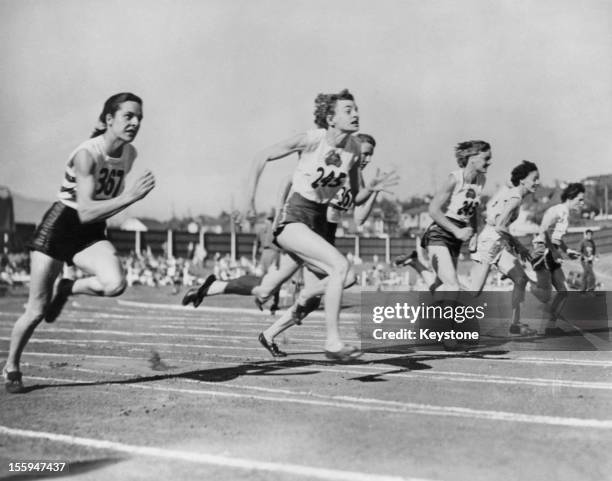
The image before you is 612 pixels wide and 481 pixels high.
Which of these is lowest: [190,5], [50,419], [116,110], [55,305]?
[50,419]

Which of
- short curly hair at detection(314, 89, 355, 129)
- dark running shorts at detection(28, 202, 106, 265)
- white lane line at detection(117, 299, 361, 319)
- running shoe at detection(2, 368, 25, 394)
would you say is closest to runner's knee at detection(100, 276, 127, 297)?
dark running shorts at detection(28, 202, 106, 265)

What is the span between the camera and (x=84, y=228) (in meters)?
6.11

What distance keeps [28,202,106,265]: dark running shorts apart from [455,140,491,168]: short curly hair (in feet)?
15.8

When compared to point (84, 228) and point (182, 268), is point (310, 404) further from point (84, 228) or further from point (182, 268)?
point (182, 268)

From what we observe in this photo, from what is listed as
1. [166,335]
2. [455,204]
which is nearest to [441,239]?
[455,204]

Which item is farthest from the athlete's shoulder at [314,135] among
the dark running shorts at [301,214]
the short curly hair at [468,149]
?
the short curly hair at [468,149]

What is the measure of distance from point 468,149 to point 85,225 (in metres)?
4.93

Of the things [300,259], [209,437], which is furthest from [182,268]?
[209,437]

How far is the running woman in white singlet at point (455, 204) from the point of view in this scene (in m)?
8.97

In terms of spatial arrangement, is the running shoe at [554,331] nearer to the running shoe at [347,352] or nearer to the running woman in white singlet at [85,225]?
the running shoe at [347,352]

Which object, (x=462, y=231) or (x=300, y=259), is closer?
(x=300, y=259)

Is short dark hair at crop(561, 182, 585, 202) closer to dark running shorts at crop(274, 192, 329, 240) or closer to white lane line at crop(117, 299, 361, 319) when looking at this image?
white lane line at crop(117, 299, 361, 319)

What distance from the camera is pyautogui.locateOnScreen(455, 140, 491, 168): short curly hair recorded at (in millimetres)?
9211

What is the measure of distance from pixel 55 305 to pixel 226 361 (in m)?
2.15
